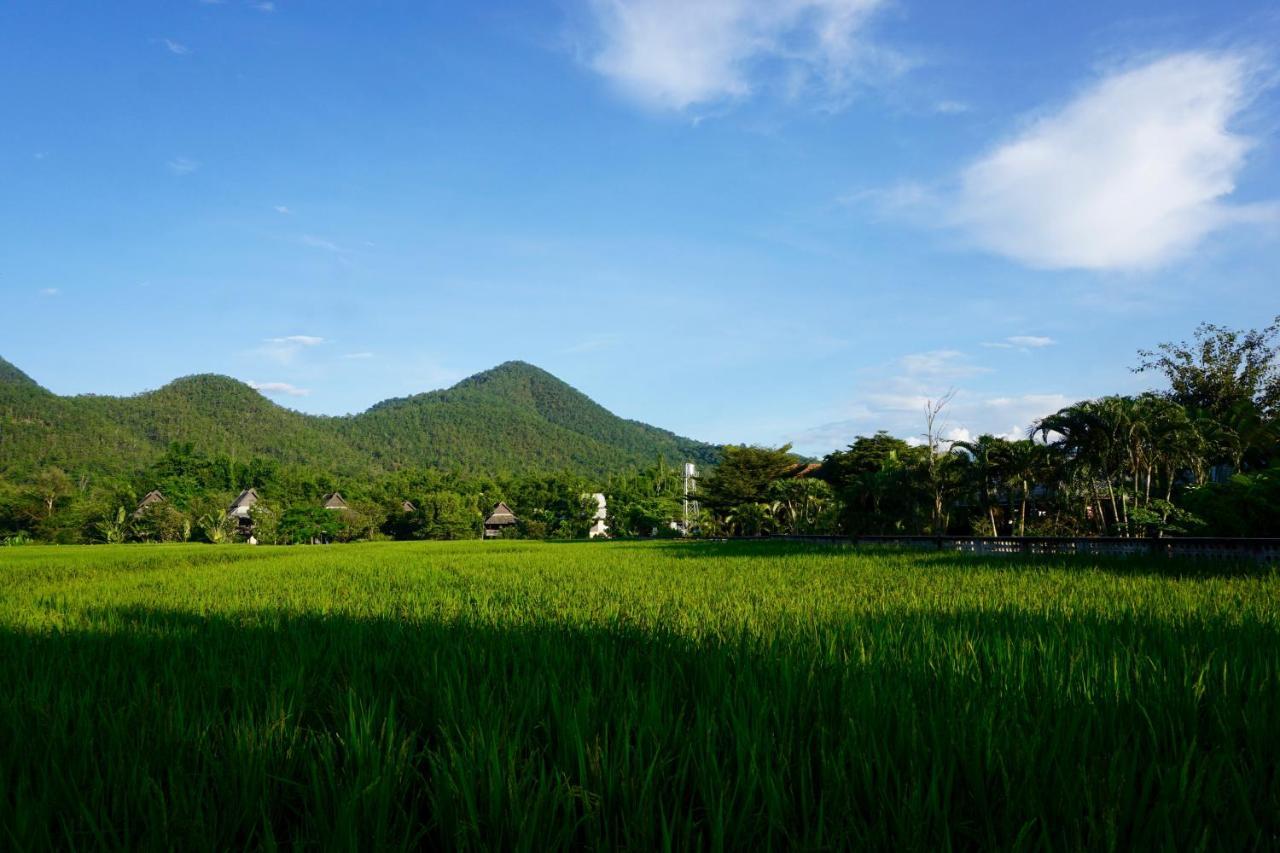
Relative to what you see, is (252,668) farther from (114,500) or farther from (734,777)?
(114,500)

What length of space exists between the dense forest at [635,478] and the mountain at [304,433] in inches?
17.5

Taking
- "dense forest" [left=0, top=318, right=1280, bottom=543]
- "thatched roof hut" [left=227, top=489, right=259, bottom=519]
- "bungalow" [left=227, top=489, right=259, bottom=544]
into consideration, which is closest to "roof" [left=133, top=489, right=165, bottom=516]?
"dense forest" [left=0, top=318, right=1280, bottom=543]

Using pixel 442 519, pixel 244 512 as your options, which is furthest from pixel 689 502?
pixel 244 512

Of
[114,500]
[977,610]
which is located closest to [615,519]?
[114,500]

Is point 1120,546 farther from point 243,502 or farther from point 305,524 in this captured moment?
point 243,502

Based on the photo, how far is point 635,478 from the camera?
2729 inches

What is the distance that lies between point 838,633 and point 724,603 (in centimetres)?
215

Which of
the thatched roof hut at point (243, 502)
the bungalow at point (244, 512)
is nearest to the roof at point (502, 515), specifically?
the bungalow at point (244, 512)

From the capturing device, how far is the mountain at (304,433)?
283 feet

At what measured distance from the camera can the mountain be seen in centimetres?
8638

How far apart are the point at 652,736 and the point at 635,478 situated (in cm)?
6759

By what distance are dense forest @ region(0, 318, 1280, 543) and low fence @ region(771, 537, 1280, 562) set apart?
3.43 ft

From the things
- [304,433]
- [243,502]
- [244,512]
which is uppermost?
[304,433]

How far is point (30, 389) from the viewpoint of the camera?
10044 centimetres
